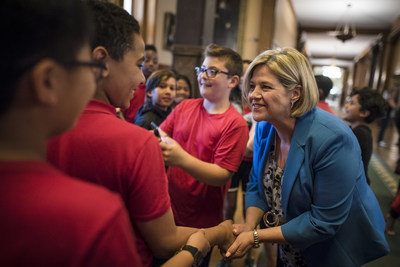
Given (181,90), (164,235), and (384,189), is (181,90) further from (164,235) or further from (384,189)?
(384,189)

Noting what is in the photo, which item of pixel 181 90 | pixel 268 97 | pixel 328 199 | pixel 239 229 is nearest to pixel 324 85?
pixel 181 90

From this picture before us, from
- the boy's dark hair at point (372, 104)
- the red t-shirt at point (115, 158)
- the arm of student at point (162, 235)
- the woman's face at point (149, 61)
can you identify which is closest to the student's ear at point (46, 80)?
the red t-shirt at point (115, 158)

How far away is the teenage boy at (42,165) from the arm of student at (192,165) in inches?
35.3

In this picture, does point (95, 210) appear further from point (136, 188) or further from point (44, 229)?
point (136, 188)

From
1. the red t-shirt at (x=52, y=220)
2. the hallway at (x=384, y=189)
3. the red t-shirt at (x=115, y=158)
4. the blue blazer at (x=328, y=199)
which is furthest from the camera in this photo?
the hallway at (x=384, y=189)

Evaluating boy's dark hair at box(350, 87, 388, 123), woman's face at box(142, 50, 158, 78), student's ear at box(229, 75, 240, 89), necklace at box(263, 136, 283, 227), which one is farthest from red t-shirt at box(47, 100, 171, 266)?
woman's face at box(142, 50, 158, 78)

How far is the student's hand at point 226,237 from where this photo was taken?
4.16 feet

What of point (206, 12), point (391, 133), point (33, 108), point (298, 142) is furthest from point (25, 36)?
point (391, 133)

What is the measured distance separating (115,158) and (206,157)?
1046 millimetres

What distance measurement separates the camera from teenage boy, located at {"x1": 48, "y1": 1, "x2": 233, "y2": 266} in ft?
2.25

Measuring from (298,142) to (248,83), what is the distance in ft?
1.28

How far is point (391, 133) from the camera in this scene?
34.0 feet

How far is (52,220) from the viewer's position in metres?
0.43

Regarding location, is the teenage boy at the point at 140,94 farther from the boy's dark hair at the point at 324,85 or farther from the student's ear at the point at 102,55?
the student's ear at the point at 102,55
